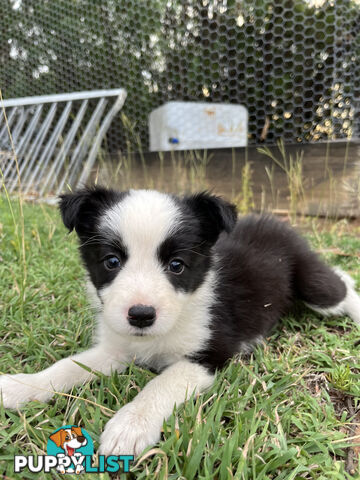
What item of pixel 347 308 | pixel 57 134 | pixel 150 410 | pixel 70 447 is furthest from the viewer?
pixel 57 134

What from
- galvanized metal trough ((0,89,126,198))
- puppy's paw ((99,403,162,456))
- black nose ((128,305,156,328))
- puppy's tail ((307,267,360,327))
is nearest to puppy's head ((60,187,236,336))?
black nose ((128,305,156,328))

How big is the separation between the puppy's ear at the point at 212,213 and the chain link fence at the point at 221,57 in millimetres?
2812

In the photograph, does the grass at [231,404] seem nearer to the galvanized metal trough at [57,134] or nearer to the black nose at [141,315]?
the black nose at [141,315]

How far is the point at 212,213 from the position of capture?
5.71ft

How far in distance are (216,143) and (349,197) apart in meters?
1.93

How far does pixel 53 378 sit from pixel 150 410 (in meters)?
0.47

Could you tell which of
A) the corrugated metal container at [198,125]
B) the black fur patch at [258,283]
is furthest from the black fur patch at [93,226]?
the corrugated metal container at [198,125]

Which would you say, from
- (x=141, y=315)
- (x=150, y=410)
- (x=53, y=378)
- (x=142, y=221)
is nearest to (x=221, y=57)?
(x=142, y=221)

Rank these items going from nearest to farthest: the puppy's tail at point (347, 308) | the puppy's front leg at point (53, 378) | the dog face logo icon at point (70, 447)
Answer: the dog face logo icon at point (70, 447), the puppy's front leg at point (53, 378), the puppy's tail at point (347, 308)

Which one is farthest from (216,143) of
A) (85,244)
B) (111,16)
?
(85,244)

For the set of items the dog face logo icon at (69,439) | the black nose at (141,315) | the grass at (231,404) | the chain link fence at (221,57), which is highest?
the chain link fence at (221,57)

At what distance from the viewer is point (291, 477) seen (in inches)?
43.1

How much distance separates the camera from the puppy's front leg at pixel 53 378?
1481 millimetres

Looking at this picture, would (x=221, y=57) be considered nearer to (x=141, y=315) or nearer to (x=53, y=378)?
(x=141, y=315)
